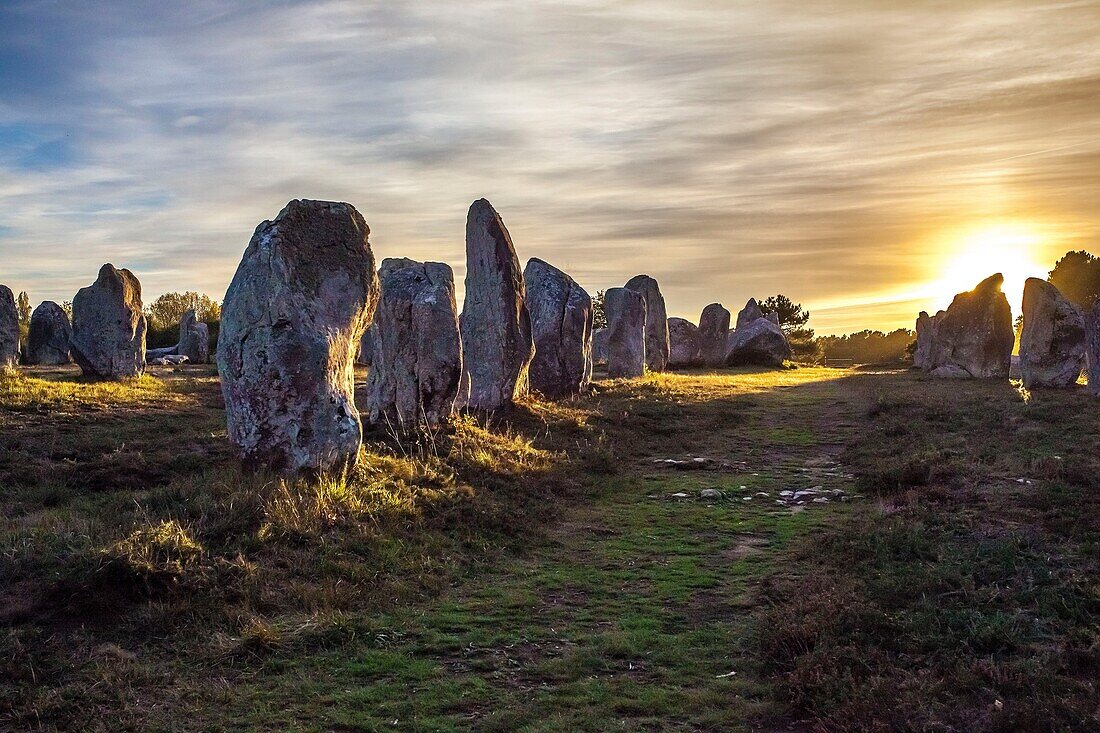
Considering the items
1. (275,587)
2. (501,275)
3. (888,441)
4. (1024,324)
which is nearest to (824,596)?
(275,587)

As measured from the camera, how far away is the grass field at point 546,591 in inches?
219

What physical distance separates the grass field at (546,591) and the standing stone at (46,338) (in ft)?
69.8

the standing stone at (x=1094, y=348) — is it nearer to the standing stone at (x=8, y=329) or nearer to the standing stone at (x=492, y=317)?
the standing stone at (x=492, y=317)

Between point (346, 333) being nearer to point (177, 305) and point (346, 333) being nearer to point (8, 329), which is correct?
point (8, 329)

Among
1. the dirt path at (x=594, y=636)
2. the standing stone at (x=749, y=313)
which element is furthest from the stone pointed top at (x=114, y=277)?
the standing stone at (x=749, y=313)

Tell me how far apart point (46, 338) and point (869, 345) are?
52767 mm

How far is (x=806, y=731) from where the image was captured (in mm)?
5211

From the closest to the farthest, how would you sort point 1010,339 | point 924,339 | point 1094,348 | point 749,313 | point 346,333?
point 346,333, point 1094,348, point 1010,339, point 924,339, point 749,313

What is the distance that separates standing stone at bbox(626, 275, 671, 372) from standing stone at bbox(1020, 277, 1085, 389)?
543 inches

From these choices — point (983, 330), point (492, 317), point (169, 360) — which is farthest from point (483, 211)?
point (169, 360)

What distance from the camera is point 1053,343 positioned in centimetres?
2283

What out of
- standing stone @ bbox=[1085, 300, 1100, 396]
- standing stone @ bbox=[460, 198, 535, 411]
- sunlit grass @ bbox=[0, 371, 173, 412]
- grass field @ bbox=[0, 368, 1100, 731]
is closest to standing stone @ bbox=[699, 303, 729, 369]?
standing stone @ bbox=[1085, 300, 1100, 396]

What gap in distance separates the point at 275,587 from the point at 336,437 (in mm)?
3223

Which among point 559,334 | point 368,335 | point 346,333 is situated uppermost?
point 559,334
